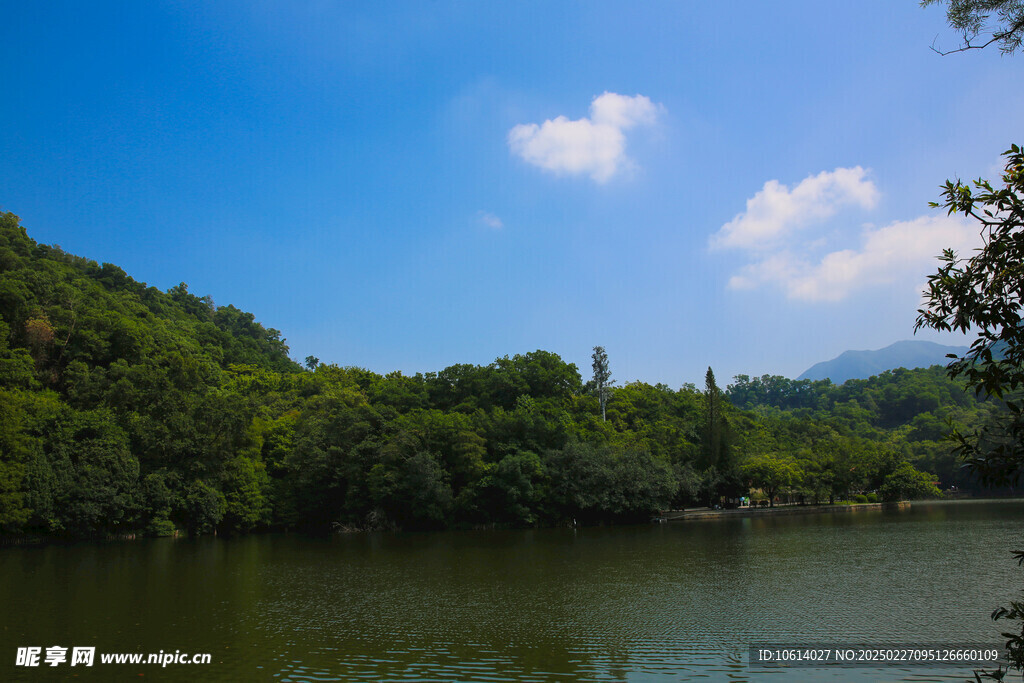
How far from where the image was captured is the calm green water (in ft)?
37.0

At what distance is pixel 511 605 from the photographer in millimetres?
16281

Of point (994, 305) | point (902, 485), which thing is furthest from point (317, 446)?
point (902, 485)

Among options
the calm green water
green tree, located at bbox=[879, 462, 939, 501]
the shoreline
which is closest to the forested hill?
green tree, located at bbox=[879, 462, 939, 501]

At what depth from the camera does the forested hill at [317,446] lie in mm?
33281

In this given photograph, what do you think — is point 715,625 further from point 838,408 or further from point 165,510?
point 838,408

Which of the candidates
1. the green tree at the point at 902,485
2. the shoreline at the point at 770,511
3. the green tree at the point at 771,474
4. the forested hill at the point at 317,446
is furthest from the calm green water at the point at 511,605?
the green tree at the point at 902,485

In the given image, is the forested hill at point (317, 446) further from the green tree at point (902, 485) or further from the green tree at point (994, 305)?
the green tree at point (994, 305)

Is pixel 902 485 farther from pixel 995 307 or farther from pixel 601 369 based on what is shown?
pixel 995 307

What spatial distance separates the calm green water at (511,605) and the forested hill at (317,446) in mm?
5926

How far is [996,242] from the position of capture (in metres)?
4.02

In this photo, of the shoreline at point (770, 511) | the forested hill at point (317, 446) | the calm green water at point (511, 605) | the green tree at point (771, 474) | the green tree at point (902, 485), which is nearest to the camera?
the calm green water at point (511, 605)

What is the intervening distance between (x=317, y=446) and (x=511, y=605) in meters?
30.8

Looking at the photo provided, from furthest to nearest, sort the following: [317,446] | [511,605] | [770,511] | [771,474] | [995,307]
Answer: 1. [771,474]
2. [770,511]
3. [317,446]
4. [511,605]
5. [995,307]

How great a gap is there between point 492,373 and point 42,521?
31.8 metres
